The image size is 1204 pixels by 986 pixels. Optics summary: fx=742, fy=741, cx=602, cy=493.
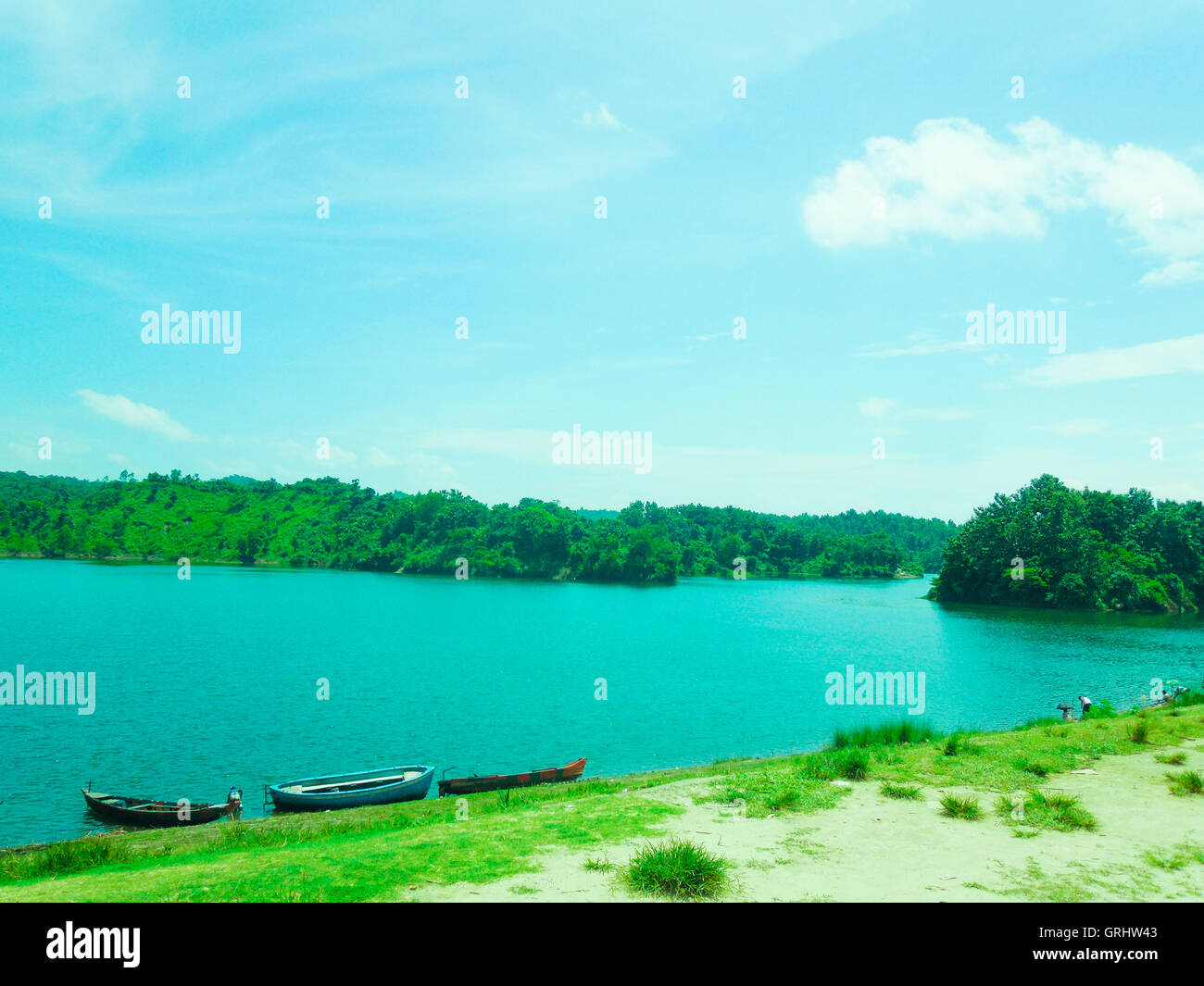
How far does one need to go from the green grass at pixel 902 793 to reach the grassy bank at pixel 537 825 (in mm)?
44

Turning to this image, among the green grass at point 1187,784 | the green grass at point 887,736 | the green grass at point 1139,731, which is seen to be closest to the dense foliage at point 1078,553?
→ the green grass at point 1139,731

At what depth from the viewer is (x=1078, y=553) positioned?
95500mm

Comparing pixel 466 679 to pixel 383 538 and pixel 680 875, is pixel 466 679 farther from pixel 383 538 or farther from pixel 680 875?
pixel 383 538

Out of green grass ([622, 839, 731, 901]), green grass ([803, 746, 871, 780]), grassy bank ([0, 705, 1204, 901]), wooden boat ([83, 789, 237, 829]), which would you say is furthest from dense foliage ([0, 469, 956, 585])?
green grass ([622, 839, 731, 901])

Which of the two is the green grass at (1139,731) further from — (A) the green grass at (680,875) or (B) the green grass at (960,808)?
(A) the green grass at (680,875)

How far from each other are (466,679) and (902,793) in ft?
119

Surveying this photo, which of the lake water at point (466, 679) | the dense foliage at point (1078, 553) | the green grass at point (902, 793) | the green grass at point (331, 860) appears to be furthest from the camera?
the dense foliage at point (1078, 553)

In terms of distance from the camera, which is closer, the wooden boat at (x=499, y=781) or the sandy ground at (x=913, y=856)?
the sandy ground at (x=913, y=856)

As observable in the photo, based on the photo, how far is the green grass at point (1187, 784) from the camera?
14539 mm

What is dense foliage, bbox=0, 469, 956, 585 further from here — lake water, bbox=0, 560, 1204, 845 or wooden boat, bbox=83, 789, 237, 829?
wooden boat, bbox=83, 789, 237, 829

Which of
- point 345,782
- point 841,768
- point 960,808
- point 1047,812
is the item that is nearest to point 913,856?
point 960,808

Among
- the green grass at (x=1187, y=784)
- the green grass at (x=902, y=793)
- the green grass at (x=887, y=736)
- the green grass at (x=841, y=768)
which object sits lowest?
the green grass at (x=887, y=736)

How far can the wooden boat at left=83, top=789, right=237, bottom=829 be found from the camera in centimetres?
2328

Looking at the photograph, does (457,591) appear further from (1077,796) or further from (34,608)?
(1077,796)
